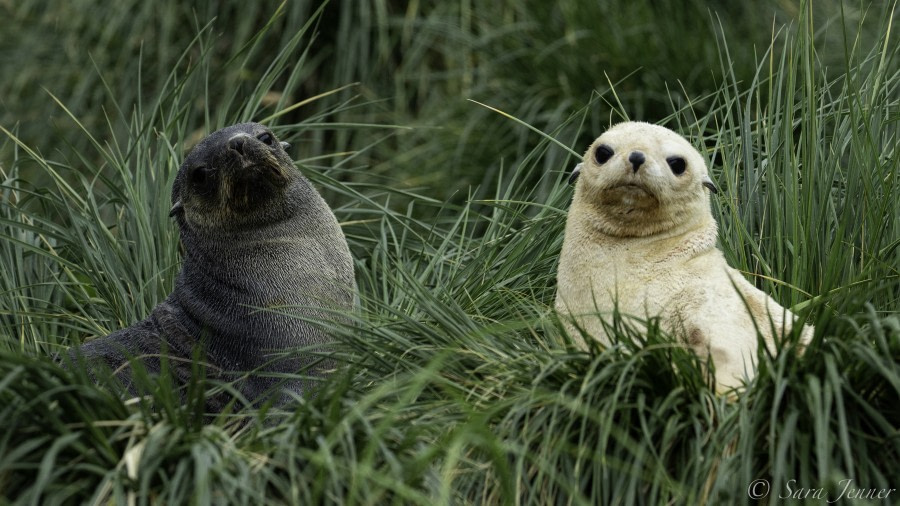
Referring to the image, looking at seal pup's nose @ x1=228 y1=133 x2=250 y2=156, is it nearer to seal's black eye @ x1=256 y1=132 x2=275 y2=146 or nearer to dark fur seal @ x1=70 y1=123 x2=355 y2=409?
dark fur seal @ x1=70 y1=123 x2=355 y2=409

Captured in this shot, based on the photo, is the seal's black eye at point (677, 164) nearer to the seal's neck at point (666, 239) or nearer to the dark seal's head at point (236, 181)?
the seal's neck at point (666, 239)

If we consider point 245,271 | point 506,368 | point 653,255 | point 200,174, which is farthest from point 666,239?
point 200,174

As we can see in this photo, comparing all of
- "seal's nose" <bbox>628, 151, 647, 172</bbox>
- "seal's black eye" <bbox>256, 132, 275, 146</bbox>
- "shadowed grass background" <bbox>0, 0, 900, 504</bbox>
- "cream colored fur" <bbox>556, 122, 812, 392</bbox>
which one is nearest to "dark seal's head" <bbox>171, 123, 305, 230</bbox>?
"seal's black eye" <bbox>256, 132, 275, 146</bbox>

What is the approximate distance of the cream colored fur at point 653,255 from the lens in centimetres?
421

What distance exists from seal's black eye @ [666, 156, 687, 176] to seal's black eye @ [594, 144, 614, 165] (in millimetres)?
199

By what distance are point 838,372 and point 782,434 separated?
0.30 metres

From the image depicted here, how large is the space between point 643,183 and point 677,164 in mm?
145

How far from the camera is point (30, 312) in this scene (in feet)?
17.2

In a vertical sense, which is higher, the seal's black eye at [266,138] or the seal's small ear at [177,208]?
the seal's black eye at [266,138]

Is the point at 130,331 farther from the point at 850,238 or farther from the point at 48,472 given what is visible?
the point at 850,238

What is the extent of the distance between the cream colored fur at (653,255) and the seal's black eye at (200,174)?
1.37 metres

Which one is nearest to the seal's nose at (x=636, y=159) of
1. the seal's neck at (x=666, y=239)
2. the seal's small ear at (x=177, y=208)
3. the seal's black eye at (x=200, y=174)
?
the seal's neck at (x=666, y=239)

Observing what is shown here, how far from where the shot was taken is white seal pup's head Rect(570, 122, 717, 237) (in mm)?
4406

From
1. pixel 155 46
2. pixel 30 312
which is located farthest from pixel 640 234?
pixel 155 46
